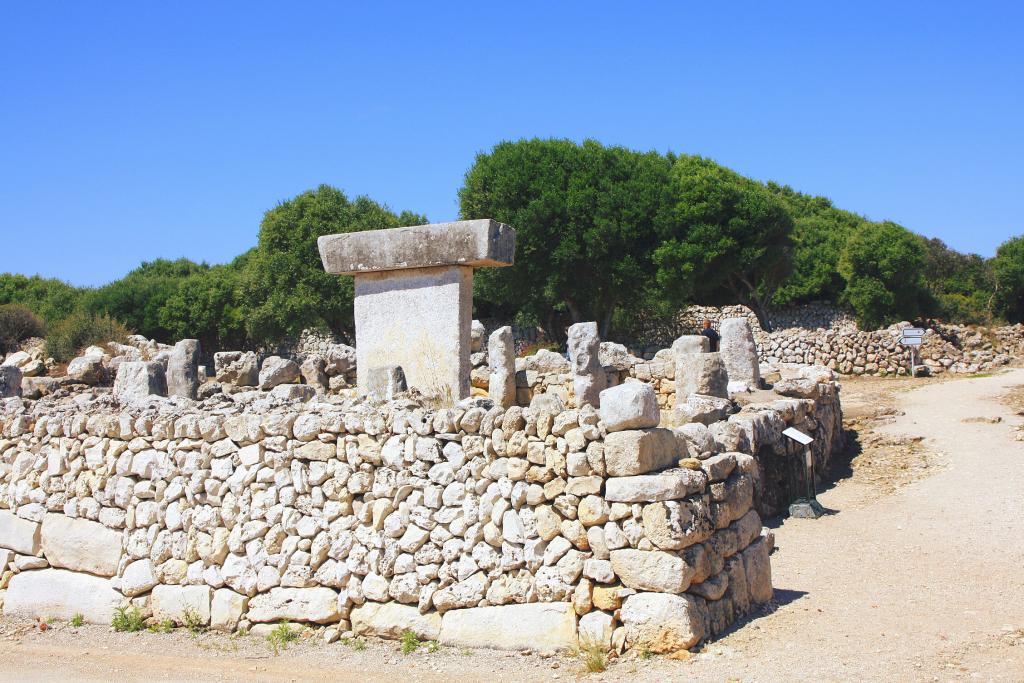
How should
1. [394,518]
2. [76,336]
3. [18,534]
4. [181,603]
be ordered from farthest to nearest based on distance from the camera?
[76,336] → [18,534] → [181,603] → [394,518]

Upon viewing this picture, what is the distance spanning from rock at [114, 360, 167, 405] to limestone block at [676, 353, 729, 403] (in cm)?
659

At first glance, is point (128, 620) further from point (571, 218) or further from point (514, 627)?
point (571, 218)

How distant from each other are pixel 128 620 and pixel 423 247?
16.6ft

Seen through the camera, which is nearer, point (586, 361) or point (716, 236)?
point (586, 361)

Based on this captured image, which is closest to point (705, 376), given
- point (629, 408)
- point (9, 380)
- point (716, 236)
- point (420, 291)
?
point (420, 291)

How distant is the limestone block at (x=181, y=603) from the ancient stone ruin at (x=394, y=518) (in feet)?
0.05

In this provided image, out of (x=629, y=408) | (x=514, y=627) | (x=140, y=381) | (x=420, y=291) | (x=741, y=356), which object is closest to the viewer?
(x=629, y=408)

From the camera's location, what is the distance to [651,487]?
5270 mm

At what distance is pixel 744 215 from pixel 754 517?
2345 cm

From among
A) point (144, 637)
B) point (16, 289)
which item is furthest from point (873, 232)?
point (16, 289)

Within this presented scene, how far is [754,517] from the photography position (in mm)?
6211

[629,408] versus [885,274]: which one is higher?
[885,274]

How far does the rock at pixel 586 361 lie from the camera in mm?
11727

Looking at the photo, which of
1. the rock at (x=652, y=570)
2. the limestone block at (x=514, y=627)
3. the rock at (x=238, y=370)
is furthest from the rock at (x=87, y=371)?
the rock at (x=652, y=570)
